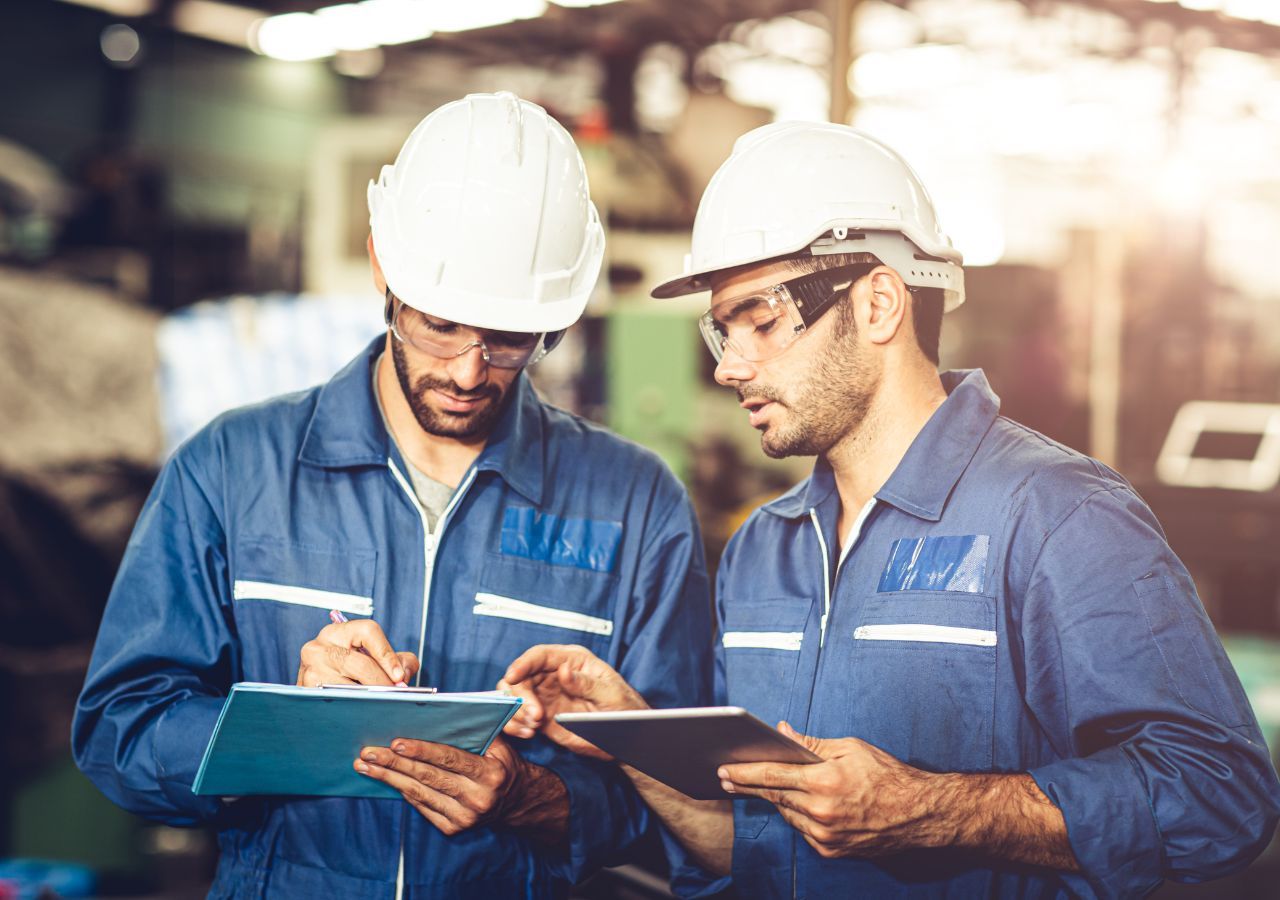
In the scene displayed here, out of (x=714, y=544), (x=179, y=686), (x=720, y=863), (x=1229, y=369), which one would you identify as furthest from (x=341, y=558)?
(x=1229, y=369)

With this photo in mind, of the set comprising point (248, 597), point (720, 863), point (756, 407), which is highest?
point (756, 407)

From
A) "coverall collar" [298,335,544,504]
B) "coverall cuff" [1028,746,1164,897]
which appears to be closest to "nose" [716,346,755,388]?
"coverall collar" [298,335,544,504]

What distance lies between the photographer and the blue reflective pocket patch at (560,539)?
2285 millimetres

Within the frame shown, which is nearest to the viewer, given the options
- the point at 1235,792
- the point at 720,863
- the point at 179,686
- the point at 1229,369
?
the point at 1235,792

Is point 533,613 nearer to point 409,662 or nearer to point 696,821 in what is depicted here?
point 409,662

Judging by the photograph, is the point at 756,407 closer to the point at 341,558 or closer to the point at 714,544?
the point at 341,558

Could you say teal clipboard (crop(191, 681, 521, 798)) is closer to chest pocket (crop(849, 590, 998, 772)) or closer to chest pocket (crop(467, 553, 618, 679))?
chest pocket (crop(467, 553, 618, 679))

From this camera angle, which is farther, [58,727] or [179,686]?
[58,727]

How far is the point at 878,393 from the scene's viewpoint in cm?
219

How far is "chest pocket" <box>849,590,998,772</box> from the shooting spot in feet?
6.31

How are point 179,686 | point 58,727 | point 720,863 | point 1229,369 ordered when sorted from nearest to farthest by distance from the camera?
point 179,686
point 720,863
point 58,727
point 1229,369

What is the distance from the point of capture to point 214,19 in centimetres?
1261

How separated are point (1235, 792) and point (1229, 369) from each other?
41.9 ft

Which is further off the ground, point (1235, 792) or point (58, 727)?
point (1235, 792)
